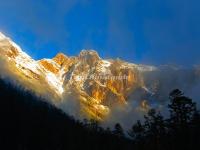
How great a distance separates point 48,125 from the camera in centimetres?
18500

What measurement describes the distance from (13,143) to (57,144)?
53.9 feet

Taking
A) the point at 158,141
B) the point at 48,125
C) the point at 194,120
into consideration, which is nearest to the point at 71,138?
the point at 48,125

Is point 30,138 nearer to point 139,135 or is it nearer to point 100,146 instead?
point 100,146

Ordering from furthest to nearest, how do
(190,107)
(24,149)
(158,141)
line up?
1. (24,149)
2. (158,141)
3. (190,107)

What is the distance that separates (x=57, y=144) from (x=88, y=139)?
10131mm

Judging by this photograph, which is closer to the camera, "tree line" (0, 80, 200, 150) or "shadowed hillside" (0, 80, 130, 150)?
"tree line" (0, 80, 200, 150)

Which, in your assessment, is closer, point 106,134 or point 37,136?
point 37,136

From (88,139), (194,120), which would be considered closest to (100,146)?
(88,139)

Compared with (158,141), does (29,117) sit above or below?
above

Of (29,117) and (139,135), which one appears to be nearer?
(139,135)

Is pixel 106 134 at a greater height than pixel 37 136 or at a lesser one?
greater

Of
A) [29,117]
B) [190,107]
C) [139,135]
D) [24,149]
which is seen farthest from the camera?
[29,117]

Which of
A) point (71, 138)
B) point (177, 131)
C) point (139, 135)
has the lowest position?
point (177, 131)

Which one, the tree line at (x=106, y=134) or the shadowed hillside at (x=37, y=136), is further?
the shadowed hillside at (x=37, y=136)
